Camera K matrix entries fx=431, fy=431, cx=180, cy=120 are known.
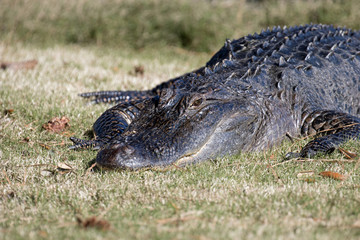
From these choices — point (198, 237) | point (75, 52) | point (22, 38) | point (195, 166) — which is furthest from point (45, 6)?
point (198, 237)

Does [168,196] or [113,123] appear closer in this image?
[168,196]

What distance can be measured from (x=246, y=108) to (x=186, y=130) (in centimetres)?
67

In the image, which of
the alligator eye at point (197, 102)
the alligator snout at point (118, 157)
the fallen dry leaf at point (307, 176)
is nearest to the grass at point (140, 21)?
the alligator eye at point (197, 102)

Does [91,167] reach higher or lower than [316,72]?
lower

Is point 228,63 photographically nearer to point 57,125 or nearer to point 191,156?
point 191,156

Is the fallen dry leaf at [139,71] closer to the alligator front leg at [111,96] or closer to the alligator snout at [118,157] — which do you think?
the alligator front leg at [111,96]

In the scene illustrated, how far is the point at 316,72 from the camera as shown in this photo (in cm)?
446

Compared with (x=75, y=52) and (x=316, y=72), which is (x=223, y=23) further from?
(x=316, y=72)

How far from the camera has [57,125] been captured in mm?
4309

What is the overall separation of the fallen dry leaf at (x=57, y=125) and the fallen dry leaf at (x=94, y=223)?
220 centimetres

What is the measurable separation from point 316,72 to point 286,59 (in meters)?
0.34

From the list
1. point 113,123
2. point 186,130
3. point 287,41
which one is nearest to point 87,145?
point 113,123

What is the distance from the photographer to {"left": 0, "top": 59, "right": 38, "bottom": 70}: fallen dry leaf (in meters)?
6.77

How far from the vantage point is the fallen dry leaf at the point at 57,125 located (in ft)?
14.0
